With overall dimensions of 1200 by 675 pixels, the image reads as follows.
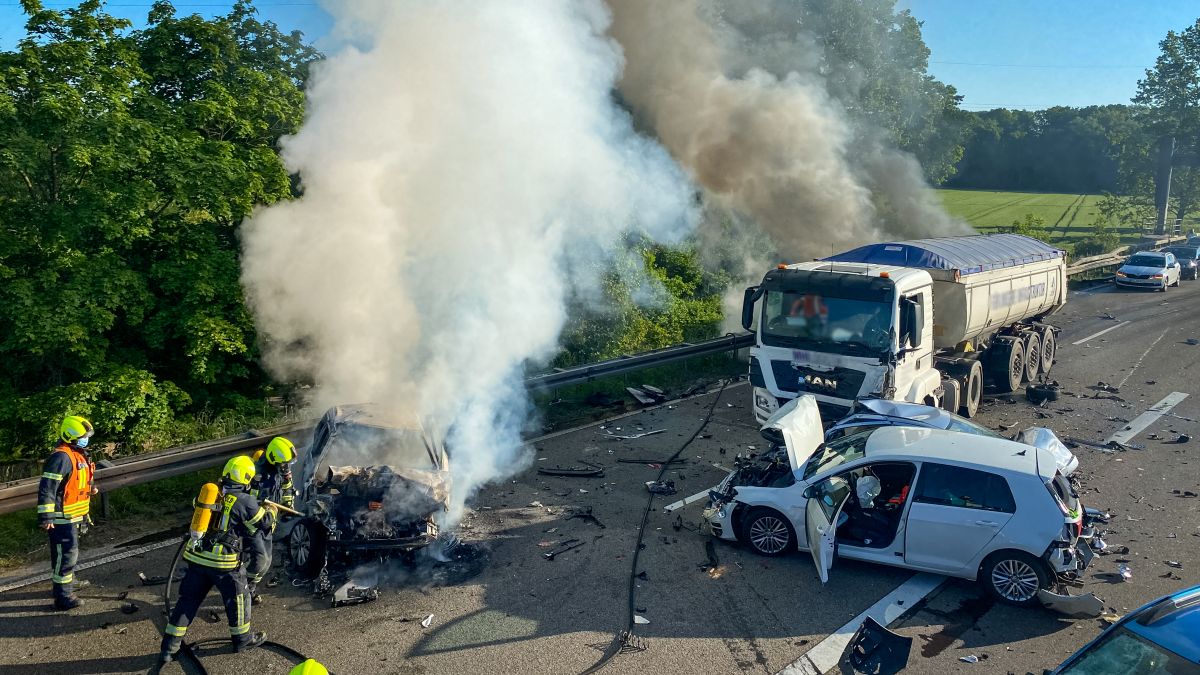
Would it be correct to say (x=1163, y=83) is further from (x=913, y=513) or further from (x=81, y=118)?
(x=81, y=118)

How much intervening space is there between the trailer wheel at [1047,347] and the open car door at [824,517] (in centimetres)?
1101

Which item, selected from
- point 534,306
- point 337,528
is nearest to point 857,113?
point 534,306

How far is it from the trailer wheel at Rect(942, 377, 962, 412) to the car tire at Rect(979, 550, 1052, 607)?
5.63 meters

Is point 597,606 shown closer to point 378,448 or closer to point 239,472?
point 378,448

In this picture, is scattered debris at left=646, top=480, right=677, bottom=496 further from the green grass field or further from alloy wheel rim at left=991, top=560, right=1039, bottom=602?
the green grass field

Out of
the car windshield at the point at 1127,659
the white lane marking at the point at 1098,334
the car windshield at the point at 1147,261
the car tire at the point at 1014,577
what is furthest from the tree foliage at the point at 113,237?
the car windshield at the point at 1147,261

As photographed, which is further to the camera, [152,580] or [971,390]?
[971,390]

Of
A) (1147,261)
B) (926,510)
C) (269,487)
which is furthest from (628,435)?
(1147,261)

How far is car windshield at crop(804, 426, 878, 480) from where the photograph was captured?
730 cm

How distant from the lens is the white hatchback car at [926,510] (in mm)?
6461

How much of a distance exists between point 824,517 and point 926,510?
900 millimetres

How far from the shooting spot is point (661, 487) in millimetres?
9305

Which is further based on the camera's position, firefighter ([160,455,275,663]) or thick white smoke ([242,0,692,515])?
thick white smoke ([242,0,692,515])

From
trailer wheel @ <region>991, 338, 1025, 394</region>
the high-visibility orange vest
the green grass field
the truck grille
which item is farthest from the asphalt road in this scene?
the green grass field
